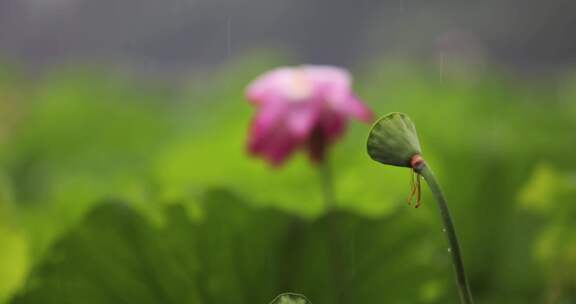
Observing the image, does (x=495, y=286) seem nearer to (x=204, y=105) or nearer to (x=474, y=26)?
(x=204, y=105)

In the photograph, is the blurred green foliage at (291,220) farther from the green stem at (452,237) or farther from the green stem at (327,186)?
the green stem at (452,237)

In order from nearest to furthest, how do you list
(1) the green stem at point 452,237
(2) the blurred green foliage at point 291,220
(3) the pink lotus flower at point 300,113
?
(1) the green stem at point 452,237 < (2) the blurred green foliage at point 291,220 < (3) the pink lotus flower at point 300,113

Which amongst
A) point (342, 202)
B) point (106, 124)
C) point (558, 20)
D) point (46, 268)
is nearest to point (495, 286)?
point (342, 202)

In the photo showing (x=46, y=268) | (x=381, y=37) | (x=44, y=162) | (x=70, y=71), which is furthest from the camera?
(x=381, y=37)

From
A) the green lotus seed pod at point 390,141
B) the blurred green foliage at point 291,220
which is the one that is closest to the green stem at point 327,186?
the blurred green foliage at point 291,220

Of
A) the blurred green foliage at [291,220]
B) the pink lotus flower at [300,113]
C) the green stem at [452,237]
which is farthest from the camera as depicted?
the pink lotus flower at [300,113]

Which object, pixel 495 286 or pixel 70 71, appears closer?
pixel 495 286

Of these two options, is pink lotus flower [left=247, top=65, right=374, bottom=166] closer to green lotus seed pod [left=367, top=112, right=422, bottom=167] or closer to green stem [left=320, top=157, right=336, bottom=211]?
green stem [left=320, top=157, right=336, bottom=211]

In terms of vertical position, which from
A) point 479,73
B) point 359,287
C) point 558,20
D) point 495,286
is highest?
point 359,287
